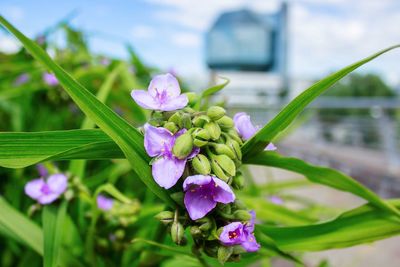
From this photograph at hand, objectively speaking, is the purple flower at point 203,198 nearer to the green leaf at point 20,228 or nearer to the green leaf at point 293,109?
the green leaf at point 293,109

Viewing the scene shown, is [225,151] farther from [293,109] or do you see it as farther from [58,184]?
[58,184]

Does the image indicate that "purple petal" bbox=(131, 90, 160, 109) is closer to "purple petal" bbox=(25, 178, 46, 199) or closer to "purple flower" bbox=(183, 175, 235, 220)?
"purple flower" bbox=(183, 175, 235, 220)

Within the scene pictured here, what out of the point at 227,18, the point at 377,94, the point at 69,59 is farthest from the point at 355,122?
the point at 227,18

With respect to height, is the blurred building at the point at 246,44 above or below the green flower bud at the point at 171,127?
below

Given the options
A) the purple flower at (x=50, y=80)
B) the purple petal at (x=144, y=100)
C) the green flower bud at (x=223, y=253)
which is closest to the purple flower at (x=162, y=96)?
the purple petal at (x=144, y=100)

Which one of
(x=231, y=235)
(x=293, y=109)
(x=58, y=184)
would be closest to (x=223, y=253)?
(x=231, y=235)
